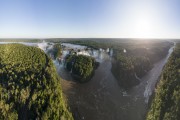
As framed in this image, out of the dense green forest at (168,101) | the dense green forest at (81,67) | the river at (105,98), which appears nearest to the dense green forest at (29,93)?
the river at (105,98)

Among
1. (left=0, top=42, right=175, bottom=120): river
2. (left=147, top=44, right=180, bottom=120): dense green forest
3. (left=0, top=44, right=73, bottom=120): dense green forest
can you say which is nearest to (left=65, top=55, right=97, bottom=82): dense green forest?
(left=0, top=42, right=175, bottom=120): river

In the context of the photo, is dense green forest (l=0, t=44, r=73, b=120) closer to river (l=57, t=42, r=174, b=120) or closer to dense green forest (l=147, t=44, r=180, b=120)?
river (l=57, t=42, r=174, b=120)

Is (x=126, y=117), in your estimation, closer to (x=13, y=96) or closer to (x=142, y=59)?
(x=13, y=96)

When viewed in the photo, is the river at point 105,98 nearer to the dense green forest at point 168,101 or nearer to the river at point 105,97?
the river at point 105,97

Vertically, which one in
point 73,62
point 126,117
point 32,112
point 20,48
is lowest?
point 126,117

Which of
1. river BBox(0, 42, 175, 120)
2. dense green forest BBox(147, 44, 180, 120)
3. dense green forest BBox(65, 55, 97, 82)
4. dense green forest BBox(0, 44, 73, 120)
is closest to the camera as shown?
dense green forest BBox(147, 44, 180, 120)

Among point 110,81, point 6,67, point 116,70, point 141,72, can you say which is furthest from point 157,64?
point 6,67
